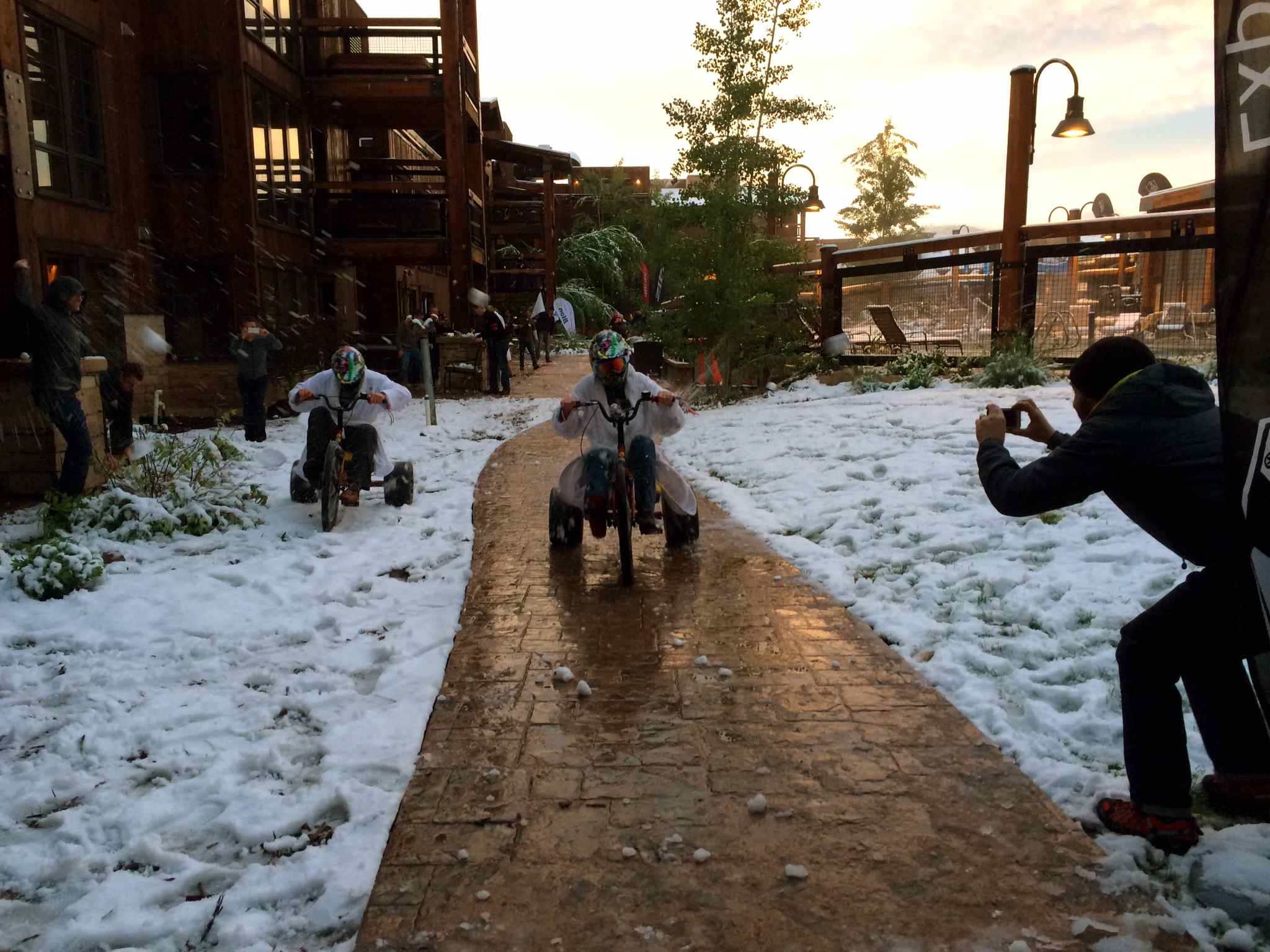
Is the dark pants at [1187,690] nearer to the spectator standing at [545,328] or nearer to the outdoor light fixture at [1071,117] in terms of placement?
the outdoor light fixture at [1071,117]

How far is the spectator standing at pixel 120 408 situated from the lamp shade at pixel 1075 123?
12.2 m

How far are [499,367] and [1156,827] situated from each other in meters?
18.1

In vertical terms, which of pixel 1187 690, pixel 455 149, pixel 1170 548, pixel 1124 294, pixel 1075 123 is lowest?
pixel 1187 690

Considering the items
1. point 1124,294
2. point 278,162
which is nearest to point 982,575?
point 1124,294

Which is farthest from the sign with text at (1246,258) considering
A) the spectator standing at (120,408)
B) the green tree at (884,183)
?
the green tree at (884,183)

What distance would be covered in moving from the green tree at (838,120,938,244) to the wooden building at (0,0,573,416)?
3966 centimetres

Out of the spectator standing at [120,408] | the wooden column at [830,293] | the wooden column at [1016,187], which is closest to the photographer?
the spectator standing at [120,408]

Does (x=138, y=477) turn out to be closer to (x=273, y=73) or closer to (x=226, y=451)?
(x=226, y=451)

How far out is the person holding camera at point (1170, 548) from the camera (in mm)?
2844

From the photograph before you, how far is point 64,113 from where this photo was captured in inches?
514

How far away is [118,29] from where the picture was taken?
1507 centimetres

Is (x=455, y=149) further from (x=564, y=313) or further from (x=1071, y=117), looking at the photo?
(x=1071, y=117)

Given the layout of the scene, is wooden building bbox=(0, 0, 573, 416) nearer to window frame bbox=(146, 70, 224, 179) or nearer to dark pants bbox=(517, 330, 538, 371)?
window frame bbox=(146, 70, 224, 179)

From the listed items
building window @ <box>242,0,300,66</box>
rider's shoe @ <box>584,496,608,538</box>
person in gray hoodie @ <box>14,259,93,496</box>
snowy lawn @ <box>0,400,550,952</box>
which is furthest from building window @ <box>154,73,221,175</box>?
rider's shoe @ <box>584,496,608,538</box>
